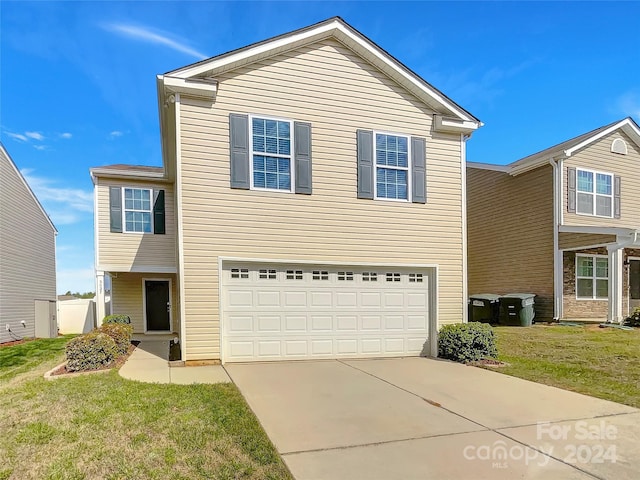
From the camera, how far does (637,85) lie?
12.8 metres

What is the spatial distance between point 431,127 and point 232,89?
488 cm

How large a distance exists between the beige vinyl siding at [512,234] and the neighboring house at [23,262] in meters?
19.0

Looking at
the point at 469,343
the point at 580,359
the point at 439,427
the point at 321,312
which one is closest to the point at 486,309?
the point at 580,359

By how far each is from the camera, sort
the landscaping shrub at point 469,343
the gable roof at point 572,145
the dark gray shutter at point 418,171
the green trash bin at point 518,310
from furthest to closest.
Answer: the gable roof at point 572,145, the green trash bin at point 518,310, the dark gray shutter at point 418,171, the landscaping shrub at point 469,343

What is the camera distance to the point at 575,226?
14484 mm

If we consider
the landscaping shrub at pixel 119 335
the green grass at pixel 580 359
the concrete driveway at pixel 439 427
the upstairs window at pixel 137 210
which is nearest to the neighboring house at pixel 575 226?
the green grass at pixel 580 359

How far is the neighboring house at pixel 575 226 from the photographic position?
14.2 meters

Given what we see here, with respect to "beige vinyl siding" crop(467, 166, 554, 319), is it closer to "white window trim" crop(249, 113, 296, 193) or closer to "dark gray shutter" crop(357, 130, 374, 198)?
"dark gray shutter" crop(357, 130, 374, 198)

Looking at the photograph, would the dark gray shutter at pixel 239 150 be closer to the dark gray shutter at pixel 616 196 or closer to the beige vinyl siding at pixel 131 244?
the beige vinyl siding at pixel 131 244

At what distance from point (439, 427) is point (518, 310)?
11.2 meters

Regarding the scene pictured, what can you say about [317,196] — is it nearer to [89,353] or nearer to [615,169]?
[89,353]

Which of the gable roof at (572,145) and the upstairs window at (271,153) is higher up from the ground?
the gable roof at (572,145)

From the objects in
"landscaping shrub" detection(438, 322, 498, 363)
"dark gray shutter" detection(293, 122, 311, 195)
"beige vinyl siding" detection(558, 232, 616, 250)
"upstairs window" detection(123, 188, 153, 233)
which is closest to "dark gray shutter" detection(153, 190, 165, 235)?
"upstairs window" detection(123, 188, 153, 233)

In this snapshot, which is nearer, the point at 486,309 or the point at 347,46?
the point at 347,46
